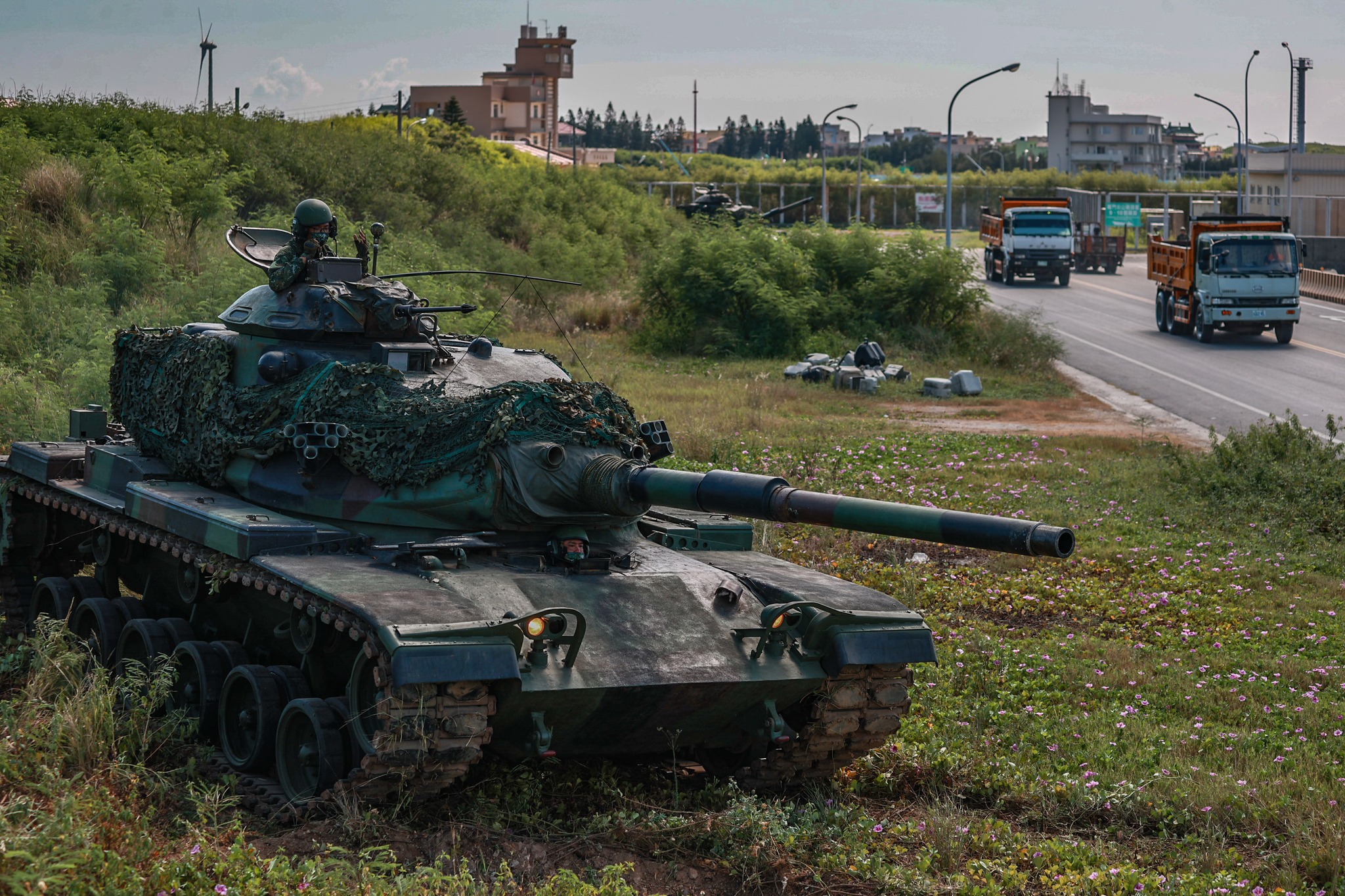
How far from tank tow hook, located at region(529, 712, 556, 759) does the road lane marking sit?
18635mm

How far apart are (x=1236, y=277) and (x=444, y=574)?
2715 centimetres

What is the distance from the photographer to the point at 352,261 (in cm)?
1081

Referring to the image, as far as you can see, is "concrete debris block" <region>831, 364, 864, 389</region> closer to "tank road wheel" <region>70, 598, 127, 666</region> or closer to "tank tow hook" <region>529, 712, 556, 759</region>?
"tank road wheel" <region>70, 598, 127, 666</region>

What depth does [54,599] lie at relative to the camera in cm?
1138

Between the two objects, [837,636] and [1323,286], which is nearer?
[837,636]

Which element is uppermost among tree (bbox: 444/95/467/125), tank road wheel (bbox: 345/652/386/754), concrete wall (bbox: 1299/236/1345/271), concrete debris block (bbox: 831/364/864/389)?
tree (bbox: 444/95/467/125)

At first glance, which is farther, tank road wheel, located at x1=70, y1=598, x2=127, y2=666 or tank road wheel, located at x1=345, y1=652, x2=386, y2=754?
tank road wheel, located at x1=70, y1=598, x2=127, y2=666

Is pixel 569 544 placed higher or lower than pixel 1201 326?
lower

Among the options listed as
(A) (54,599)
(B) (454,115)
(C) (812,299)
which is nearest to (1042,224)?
(C) (812,299)

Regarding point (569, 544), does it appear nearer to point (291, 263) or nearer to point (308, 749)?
point (308, 749)

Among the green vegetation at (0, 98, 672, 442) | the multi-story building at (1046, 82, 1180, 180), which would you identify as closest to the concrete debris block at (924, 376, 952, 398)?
the green vegetation at (0, 98, 672, 442)

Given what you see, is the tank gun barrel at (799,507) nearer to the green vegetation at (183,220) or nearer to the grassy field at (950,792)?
the grassy field at (950,792)

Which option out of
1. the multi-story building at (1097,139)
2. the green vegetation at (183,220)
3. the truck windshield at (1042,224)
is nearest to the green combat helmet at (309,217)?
the green vegetation at (183,220)

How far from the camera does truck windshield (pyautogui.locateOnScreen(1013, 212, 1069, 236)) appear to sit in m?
44.6
